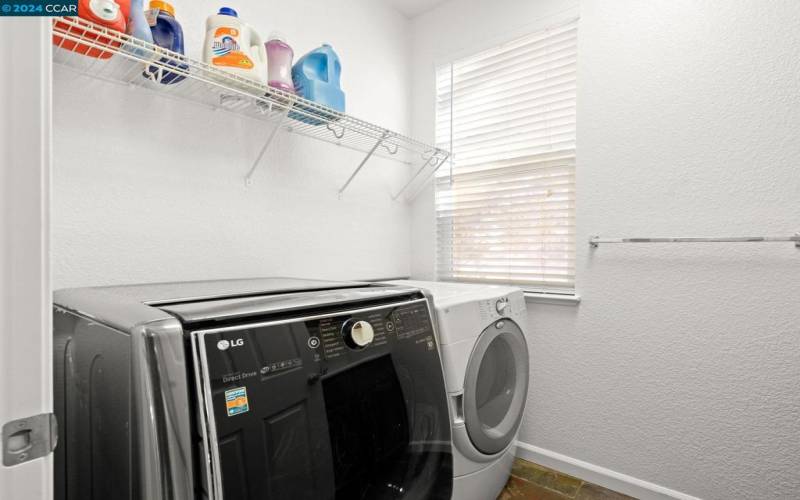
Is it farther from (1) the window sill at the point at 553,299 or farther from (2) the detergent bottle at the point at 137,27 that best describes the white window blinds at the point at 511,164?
(2) the detergent bottle at the point at 137,27

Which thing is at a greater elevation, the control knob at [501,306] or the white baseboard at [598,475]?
the control knob at [501,306]

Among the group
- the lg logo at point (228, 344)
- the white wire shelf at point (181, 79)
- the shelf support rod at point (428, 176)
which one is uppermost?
the white wire shelf at point (181, 79)

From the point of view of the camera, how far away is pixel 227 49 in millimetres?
1334

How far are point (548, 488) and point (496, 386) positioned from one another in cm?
59

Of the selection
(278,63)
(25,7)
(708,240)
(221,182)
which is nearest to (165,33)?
(278,63)

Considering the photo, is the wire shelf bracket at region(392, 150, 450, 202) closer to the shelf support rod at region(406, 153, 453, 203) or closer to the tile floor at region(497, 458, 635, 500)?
the shelf support rod at region(406, 153, 453, 203)

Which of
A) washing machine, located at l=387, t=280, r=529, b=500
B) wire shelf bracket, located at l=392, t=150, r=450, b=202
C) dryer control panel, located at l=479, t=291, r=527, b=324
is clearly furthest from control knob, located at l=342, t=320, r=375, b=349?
wire shelf bracket, located at l=392, t=150, r=450, b=202

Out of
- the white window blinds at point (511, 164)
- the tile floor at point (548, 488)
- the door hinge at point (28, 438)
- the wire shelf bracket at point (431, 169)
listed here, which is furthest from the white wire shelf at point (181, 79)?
the tile floor at point (548, 488)

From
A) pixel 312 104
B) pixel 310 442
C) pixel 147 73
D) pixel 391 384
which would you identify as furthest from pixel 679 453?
pixel 147 73

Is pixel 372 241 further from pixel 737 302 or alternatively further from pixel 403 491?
pixel 737 302

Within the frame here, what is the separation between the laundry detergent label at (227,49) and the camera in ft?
4.37

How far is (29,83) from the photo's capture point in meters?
0.47

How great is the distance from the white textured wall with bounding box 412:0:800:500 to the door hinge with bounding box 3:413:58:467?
200 centimetres

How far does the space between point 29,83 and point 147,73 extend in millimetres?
995
